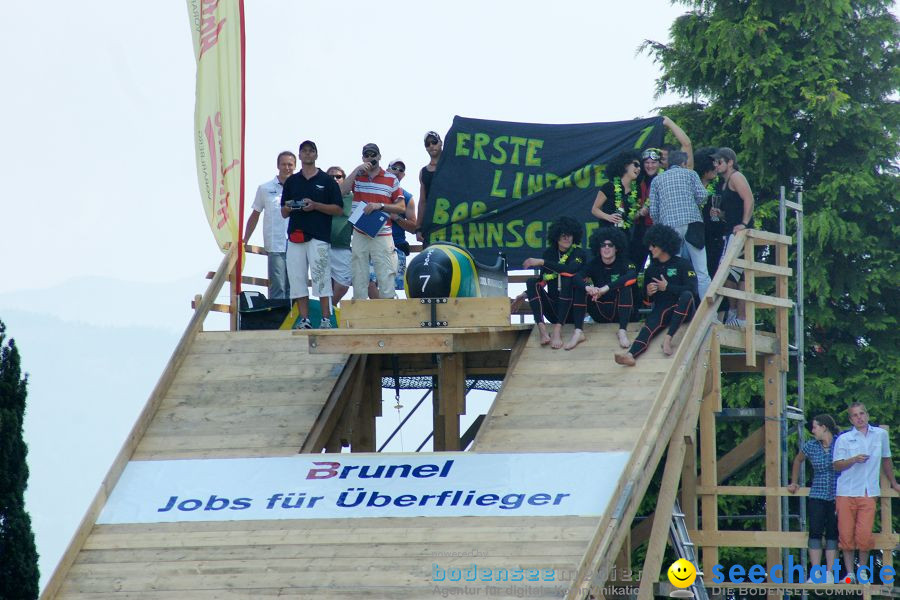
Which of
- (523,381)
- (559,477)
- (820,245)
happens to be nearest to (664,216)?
(523,381)

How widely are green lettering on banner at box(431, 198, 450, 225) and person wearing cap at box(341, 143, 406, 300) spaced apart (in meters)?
1.42

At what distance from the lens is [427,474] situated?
527 inches

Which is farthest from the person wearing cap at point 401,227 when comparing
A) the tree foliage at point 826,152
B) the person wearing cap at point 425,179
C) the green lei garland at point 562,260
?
the tree foliage at point 826,152

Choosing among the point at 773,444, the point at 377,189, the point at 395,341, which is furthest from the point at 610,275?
the point at 377,189

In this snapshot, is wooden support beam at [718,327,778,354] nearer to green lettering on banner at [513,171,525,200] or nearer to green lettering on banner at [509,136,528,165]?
green lettering on banner at [513,171,525,200]

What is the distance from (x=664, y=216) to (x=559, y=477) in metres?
3.04

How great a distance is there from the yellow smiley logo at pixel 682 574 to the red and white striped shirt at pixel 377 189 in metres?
4.90

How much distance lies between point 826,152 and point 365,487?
36.1 feet

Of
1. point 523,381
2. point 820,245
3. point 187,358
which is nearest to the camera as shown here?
point 523,381

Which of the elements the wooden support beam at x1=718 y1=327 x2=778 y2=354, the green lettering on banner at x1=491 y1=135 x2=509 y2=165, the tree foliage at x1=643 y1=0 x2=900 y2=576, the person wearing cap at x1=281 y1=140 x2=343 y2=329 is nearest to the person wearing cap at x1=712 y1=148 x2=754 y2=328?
the wooden support beam at x1=718 y1=327 x2=778 y2=354

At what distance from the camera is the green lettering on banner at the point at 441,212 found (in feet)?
56.6

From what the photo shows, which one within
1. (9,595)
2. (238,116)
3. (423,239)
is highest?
(238,116)

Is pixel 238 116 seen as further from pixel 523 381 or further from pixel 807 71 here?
pixel 807 71

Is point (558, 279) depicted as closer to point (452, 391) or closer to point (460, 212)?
point (452, 391)
